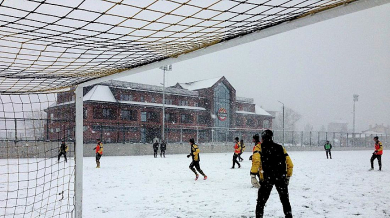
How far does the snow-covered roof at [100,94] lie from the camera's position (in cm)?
3532

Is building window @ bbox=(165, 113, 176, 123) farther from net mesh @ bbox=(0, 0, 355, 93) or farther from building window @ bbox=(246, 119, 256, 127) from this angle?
net mesh @ bbox=(0, 0, 355, 93)

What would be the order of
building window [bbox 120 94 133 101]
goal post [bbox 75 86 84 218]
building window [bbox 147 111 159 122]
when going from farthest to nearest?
building window [bbox 147 111 159 122]
building window [bbox 120 94 133 101]
goal post [bbox 75 86 84 218]

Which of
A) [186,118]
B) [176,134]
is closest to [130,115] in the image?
[176,134]

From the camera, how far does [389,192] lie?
8.47 m

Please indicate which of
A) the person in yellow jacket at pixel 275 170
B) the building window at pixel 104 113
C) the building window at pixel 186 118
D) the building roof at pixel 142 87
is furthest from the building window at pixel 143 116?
the person in yellow jacket at pixel 275 170

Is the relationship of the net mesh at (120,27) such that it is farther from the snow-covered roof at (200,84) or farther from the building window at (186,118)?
the snow-covered roof at (200,84)

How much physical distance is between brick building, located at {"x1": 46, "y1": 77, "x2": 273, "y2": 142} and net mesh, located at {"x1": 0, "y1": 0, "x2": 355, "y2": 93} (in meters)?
25.7

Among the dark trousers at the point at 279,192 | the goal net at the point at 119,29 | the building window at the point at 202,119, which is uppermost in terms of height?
the goal net at the point at 119,29

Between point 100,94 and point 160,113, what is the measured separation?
25.6ft

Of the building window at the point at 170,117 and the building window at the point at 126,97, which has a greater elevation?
the building window at the point at 126,97

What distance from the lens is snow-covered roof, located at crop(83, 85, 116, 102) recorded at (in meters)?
35.3

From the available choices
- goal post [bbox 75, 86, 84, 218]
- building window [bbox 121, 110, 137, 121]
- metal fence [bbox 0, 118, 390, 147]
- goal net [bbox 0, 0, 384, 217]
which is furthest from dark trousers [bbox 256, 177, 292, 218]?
building window [bbox 121, 110, 137, 121]

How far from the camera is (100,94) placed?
36.3 metres

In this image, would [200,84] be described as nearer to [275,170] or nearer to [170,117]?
[170,117]
